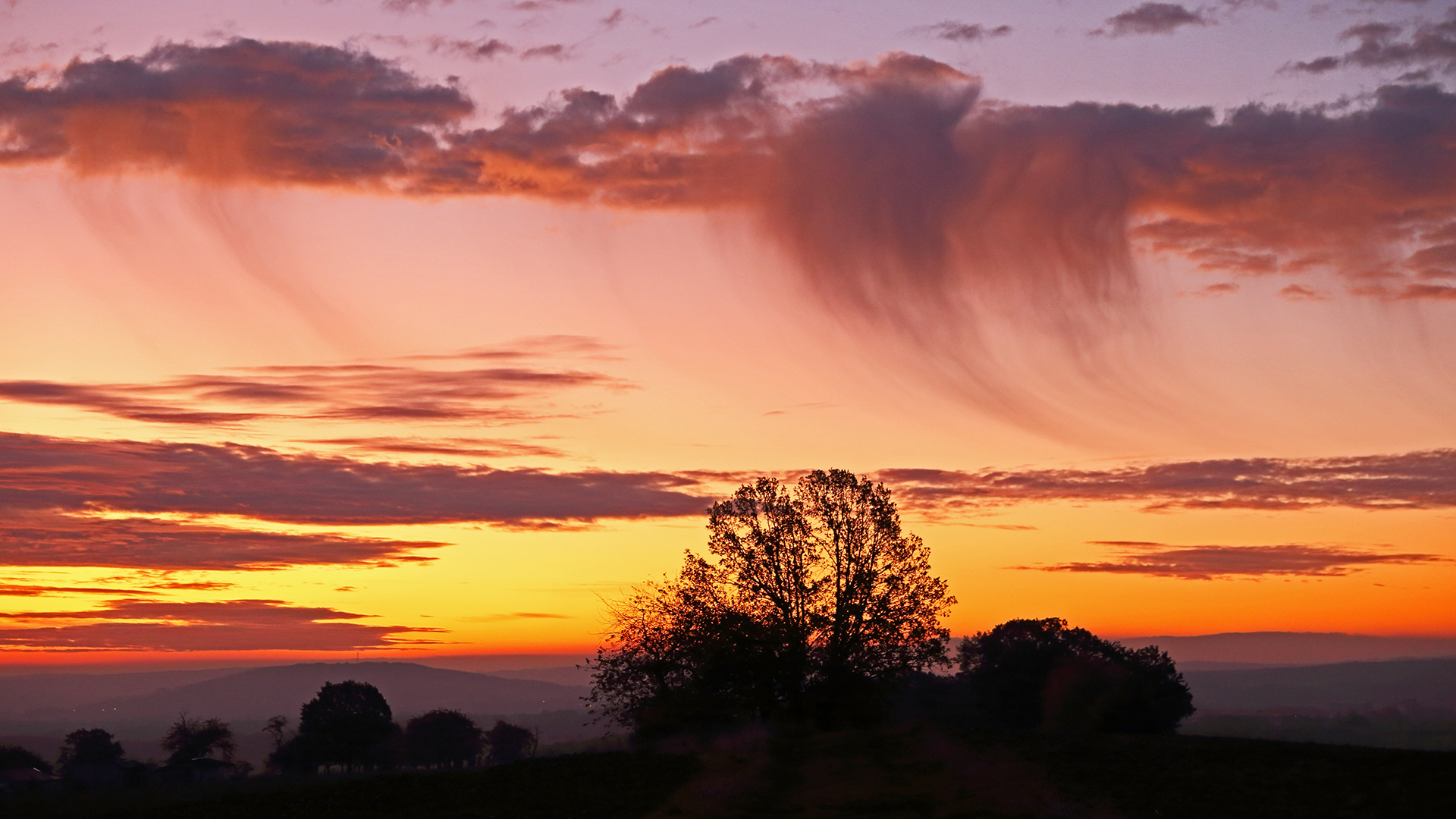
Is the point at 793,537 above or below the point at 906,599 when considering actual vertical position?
above

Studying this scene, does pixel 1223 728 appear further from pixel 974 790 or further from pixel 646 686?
pixel 974 790

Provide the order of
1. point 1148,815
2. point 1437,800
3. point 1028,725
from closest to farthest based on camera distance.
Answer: point 1437,800
point 1148,815
point 1028,725

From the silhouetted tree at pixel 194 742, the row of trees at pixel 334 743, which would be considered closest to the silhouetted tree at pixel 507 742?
the row of trees at pixel 334 743

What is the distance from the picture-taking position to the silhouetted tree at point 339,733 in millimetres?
116312

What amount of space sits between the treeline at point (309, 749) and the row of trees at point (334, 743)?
0.09 metres

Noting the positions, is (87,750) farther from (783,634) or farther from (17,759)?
(783,634)

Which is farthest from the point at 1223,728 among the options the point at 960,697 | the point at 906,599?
the point at 906,599

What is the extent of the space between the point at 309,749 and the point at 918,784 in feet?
327

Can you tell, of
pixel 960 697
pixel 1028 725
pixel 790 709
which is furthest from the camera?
pixel 960 697

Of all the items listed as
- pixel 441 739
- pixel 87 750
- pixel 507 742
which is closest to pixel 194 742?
pixel 87 750

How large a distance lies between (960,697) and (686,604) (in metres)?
59.1

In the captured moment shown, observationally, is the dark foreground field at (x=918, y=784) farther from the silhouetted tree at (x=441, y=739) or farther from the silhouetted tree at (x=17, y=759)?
the silhouetted tree at (x=17, y=759)

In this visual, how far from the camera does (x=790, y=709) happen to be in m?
53.7

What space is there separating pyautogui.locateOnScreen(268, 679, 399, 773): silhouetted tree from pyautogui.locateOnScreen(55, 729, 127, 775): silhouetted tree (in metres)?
26.2
